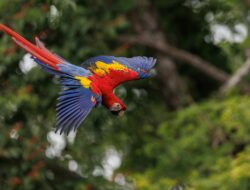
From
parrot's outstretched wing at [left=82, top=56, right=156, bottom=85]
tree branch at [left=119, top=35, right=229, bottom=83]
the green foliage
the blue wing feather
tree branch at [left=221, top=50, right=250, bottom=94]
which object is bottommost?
the blue wing feather

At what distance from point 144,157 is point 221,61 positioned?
65.2 inches

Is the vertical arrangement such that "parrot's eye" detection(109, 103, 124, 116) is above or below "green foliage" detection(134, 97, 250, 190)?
below

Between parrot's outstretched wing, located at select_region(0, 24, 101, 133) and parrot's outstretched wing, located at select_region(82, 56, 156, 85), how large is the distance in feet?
0.43

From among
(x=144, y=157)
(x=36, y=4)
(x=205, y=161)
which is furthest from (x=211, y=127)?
(x=36, y=4)

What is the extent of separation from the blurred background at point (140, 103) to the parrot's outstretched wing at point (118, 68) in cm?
114

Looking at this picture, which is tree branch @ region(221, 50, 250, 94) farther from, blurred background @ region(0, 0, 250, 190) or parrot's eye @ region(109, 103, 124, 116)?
parrot's eye @ region(109, 103, 124, 116)

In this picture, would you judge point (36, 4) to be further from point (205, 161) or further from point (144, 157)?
point (144, 157)

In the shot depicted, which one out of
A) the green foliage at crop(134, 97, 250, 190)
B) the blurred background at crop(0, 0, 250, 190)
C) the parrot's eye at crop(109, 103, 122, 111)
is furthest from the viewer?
the green foliage at crop(134, 97, 250, 190)

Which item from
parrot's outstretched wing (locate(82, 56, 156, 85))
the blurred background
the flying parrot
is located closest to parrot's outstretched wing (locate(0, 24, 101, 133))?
the flying parrot

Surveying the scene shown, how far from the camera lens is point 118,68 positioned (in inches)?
157

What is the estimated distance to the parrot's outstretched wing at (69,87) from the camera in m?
3.61

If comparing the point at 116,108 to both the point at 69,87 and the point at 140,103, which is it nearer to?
the point at 69,87

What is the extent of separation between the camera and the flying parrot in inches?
142

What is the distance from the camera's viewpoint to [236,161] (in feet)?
23.7
